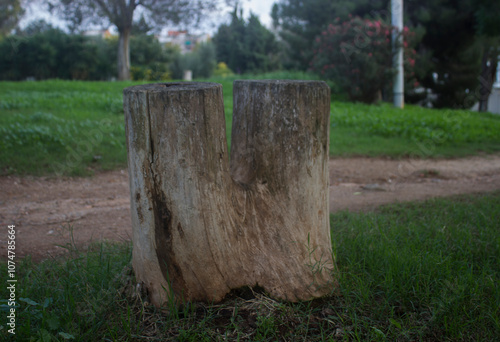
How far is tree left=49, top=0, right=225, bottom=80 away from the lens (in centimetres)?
1786

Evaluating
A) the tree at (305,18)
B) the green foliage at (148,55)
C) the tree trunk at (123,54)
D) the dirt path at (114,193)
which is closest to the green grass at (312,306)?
the dirt path at (114,193)

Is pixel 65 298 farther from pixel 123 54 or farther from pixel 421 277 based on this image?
pixel 123 54

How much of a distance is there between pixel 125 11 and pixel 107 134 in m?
12.9

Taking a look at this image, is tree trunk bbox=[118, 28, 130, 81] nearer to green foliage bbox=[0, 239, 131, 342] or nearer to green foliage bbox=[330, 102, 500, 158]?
green foliage bbox=[330, 102, 500, 158]

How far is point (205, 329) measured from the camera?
1.92 metres

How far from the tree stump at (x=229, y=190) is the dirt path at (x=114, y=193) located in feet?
3.64

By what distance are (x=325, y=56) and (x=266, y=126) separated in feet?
38.2

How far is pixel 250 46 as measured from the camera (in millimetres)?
27484

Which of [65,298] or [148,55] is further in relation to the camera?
[148,55]

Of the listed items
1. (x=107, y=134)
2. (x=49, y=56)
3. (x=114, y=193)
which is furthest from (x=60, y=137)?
(x=49, y=56)

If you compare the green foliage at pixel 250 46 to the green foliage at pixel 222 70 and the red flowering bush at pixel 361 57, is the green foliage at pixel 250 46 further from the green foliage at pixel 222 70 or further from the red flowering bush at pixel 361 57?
the red flowering bush at pixel 361 57

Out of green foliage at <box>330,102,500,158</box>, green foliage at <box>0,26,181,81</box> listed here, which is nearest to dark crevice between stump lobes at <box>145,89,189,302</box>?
green foliage at <box>330,102,500,158</box>

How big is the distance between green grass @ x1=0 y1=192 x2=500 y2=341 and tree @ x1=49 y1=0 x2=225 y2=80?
17.2 m

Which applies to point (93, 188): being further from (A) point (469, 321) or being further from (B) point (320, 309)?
(A) point (469, 321)
